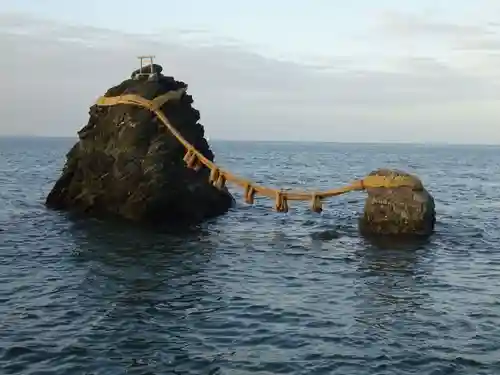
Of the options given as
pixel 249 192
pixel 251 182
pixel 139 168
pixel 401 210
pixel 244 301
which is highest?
pixel 139 168

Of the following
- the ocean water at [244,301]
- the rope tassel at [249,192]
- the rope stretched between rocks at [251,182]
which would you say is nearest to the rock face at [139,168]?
the rope stretched between rocks at [251,182]

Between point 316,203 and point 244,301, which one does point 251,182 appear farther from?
point 244,301

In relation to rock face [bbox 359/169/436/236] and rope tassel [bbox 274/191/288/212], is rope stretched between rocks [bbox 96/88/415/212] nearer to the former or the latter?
rope tassel [bbox 274/191/288/212]

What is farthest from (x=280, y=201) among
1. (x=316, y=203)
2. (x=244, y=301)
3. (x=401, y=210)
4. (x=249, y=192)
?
(x=244, y=301)

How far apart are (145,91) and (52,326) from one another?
1616 centimetres

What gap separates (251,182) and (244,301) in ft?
32.3

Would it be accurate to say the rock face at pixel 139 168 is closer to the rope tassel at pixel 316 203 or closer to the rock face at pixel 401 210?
the rope tassel at pixel 316 203

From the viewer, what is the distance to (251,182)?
80.6 ft

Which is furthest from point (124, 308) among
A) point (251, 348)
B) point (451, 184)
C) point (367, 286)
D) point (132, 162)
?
point (451, 184)

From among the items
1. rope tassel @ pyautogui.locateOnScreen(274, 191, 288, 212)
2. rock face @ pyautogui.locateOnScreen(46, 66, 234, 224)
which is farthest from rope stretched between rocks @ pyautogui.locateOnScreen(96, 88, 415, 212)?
rock face @ pyautogui.locateOnScreen(46, 66, 234, 224)

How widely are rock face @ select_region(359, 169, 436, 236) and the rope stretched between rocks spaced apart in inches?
9.7

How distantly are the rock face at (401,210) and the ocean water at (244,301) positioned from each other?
0.80 m

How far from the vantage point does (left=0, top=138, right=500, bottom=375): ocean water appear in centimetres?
1155

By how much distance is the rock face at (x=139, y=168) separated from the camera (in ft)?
84.9
